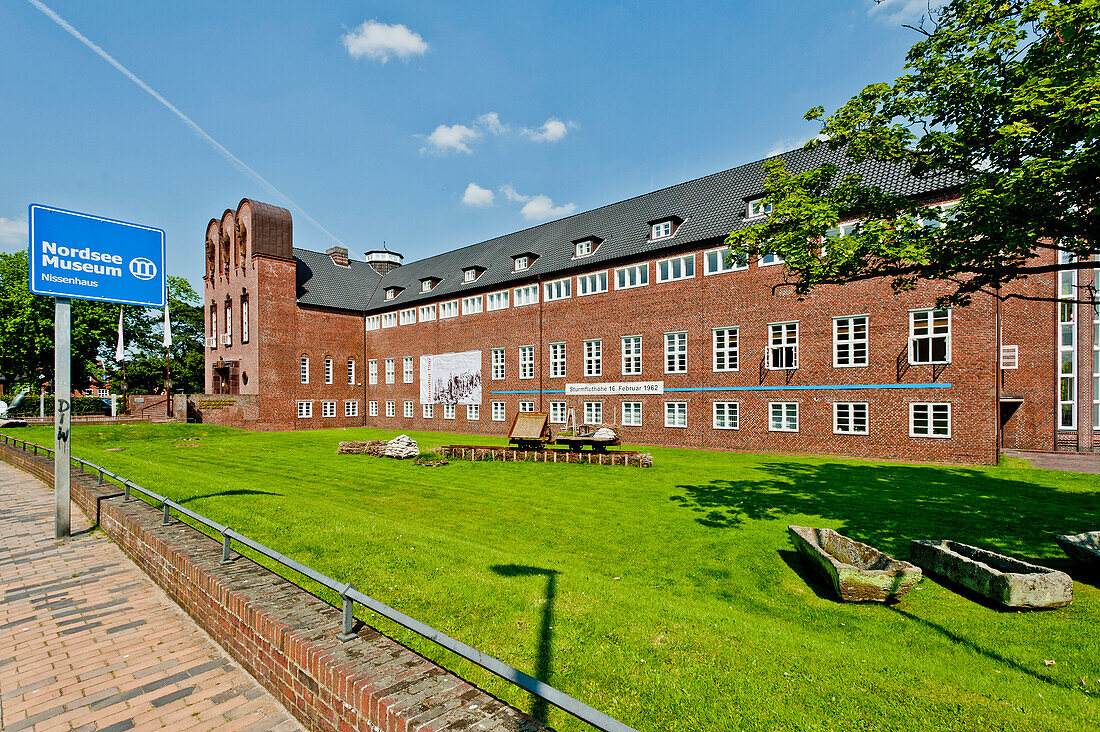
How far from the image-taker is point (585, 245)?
3111cm

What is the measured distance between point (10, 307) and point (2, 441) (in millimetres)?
34543

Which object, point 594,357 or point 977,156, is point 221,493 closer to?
point 977,156

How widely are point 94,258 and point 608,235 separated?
25828mm

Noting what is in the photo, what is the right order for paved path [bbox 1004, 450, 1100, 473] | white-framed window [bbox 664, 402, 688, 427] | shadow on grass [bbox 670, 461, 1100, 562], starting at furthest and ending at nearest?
white-framed window [bbox 664, 402, 688, 427], paved path [bbox 1004, 450, 1100, 473], shadow on grass [bbox 670, 461, 1100, 562]

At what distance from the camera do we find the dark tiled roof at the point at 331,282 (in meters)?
44.1

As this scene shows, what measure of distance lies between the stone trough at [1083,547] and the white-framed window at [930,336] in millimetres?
14406

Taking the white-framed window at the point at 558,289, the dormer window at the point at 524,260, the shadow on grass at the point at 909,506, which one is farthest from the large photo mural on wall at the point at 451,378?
the shadow on grass at the point at 909,506

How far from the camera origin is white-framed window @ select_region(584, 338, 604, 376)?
94.6 feet

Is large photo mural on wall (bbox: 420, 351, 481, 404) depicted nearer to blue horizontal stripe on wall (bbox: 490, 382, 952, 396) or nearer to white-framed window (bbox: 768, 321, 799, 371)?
blue horizontal stripe on wall (bbox: 490, 382, 952, 396)

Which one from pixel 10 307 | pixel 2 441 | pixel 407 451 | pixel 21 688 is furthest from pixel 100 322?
pixel 21 688

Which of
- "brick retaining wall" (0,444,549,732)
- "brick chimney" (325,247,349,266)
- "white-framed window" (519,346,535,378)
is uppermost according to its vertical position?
"brick chimney" (325,247,349,266)

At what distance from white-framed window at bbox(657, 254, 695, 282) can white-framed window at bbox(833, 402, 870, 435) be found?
29.2 feet

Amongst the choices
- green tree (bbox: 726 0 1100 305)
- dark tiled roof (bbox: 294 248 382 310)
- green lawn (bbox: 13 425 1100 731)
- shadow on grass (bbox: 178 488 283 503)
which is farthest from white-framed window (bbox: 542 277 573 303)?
dark tiled roof (bbox: 294 248 382 310)

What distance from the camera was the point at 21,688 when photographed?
4207 mm
